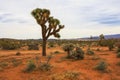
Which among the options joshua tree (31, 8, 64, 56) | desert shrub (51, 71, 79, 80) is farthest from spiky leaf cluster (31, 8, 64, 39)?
desert shrub (51, 71, 79, 80)

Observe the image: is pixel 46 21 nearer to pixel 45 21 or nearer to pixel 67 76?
pixel 45 21

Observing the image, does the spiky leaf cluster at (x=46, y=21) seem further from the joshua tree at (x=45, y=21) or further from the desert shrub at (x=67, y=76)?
the desert shrub at (x=67, y=76)

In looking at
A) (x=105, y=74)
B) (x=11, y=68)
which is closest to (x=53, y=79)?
(x=105, y=74)

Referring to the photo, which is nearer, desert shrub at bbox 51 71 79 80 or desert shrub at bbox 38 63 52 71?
desert shrub at bbox 51 71 79 80

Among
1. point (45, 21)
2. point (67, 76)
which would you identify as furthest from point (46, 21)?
point (67, 76)

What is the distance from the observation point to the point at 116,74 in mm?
16344

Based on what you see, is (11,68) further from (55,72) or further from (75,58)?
(75,58)

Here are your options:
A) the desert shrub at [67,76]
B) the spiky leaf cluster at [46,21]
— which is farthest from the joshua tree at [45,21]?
the desert shrub at [67,76]

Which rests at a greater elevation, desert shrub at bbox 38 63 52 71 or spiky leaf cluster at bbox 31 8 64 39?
spiky leaf cluster at bbox 31 8 64 39

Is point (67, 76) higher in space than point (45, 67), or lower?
lower

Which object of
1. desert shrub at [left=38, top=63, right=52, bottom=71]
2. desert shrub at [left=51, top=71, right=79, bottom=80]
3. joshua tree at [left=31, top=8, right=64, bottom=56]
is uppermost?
joshua tree at [left=31, top=8, right=64, bottom=56]

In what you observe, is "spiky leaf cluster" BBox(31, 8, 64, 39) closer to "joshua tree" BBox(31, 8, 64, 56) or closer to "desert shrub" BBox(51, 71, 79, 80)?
"joshua tree" BBox(31, 8, 64, 56)

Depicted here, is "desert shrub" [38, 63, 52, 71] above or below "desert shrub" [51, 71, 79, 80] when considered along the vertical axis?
above

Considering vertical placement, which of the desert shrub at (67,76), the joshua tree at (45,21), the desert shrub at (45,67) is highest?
the joshua tree at (45,21)
